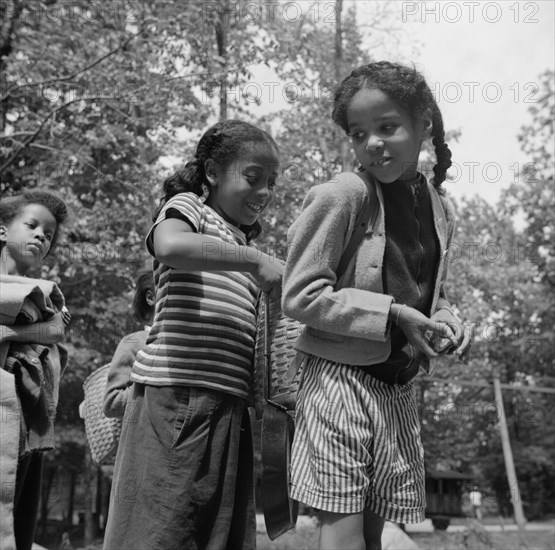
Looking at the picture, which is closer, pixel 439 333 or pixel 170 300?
pixel 439 333

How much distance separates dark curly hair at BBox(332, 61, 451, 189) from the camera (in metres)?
2.12

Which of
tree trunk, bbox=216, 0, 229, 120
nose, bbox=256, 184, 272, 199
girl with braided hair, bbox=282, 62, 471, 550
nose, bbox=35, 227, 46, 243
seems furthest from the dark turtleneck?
tree trunk, bbox=216, 0, 229, 120

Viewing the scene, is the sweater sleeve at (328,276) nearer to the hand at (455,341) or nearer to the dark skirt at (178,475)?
the hand at (455,341)

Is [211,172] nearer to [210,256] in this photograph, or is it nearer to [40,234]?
[210,256]

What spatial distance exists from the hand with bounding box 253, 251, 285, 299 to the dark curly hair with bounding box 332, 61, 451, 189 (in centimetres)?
45

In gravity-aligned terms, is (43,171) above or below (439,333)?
above

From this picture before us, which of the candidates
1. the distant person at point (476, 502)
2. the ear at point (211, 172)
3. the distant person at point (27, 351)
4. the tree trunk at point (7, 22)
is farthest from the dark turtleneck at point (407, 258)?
the distant person at point (476, 502)

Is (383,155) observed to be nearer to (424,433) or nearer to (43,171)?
(43,171)

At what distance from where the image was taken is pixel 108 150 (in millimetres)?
12219

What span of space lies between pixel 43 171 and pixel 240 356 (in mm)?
9808

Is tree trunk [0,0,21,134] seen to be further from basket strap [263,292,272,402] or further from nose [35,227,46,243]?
basket strap [263,292,272,402]

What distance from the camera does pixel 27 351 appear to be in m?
3.21

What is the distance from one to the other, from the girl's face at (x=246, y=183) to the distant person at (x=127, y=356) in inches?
23.8

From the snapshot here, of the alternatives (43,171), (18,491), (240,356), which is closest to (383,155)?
(240,356)
